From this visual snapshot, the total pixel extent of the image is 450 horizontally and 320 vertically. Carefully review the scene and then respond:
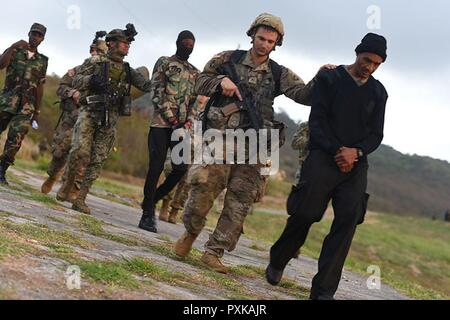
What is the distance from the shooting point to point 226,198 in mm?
6086

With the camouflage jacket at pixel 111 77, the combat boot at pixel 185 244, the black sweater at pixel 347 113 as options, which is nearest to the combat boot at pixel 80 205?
the camouflage jacket at pixel 111 77

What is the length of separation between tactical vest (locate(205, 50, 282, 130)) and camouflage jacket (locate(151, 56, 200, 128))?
7.78 ft

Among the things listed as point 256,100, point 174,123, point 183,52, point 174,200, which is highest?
point 183,52

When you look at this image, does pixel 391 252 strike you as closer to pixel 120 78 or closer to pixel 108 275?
pixel 120 78

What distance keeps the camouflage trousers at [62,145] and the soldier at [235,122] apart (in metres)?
4.75

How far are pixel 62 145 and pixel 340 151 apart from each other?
6511 millimetres

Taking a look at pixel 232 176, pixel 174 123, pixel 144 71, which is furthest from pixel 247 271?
pixel 144 71

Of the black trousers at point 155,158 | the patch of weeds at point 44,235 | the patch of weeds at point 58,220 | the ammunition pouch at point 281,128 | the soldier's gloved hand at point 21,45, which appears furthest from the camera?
the soldier's gloved hand at point 21,45

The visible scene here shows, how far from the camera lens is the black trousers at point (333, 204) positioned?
5.17m

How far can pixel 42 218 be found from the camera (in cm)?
691

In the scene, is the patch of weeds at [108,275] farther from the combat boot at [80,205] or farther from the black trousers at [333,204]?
the combat boot at [80,205]

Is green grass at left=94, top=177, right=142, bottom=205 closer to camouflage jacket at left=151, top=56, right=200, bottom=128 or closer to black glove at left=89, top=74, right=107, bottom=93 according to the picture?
black glove at left=89, top=74, right=107, bottom=93

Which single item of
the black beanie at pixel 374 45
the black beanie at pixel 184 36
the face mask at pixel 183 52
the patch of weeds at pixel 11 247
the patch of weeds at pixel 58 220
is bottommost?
the patch of weeds at pixel 11 247
